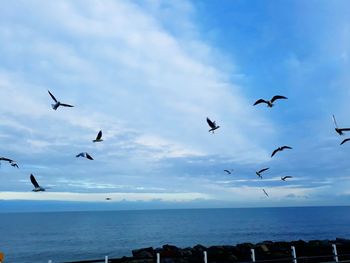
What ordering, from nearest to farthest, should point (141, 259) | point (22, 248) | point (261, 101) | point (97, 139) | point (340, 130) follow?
point (97, 139) < point (340, 130) < point (261, 101) < point (141, 259) < point (22, 248)

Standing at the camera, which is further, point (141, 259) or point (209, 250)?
point (209, 250)

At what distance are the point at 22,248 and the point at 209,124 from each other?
3381 inches

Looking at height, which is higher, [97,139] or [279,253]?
[97,139]

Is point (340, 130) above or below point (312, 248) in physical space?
above

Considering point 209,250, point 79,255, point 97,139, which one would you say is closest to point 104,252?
point 79,255

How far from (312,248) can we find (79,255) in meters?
56.1

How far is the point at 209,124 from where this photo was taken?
14.2 metres

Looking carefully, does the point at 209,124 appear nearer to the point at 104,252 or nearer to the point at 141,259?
the point at 141,259

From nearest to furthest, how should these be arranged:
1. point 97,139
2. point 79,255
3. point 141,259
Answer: point 97,139 < point 141,259 < point 79,255

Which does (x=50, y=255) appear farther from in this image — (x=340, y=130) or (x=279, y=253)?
(x=340, y=130)

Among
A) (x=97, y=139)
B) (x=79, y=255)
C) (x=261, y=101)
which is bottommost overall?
(x=79, y=255)

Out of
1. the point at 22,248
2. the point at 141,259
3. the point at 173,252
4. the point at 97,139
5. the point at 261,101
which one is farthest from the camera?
the point at 22,248

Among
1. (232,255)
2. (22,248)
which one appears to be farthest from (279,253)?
(22,248)

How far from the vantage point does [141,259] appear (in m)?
23.3
